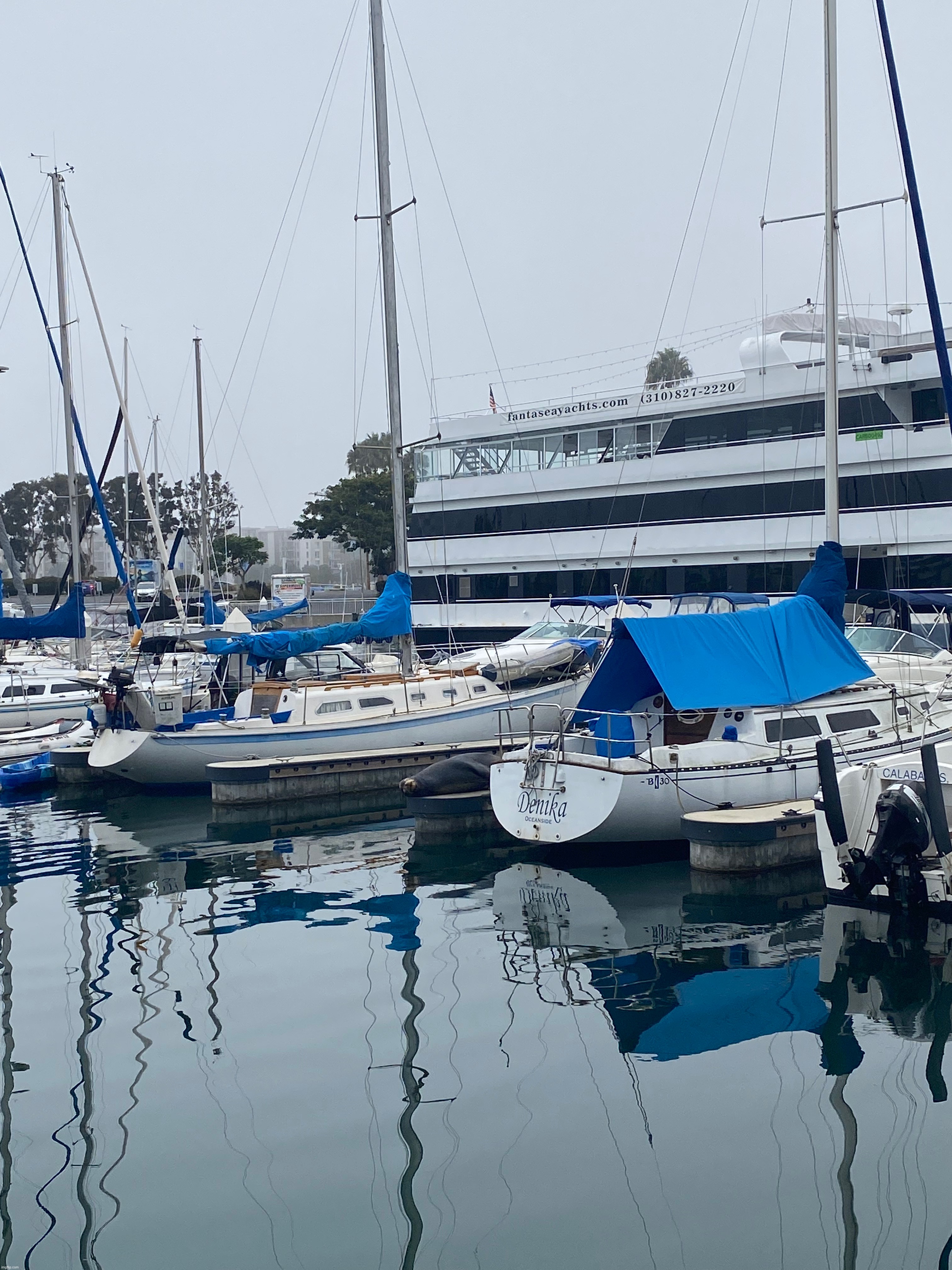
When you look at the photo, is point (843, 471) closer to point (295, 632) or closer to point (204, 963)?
point (295, 632)

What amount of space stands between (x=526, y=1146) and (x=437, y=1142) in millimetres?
570

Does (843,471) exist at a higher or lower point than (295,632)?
higher

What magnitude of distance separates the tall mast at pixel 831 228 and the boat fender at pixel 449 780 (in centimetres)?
655

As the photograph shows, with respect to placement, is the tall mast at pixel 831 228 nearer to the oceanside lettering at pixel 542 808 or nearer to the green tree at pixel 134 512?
the oceanside lettering at pixel 542 808

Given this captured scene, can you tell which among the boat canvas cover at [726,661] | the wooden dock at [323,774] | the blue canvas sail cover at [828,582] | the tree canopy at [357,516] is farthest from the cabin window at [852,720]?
the tree canopy at [357,516]

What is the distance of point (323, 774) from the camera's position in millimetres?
19281

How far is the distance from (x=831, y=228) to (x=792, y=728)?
866 centimetres

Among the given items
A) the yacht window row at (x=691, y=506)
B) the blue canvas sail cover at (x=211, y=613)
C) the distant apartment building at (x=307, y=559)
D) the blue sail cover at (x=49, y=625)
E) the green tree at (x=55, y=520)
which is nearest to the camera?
the blue sail cover at (x=49, y=625)

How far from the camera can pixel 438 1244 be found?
20.3ft

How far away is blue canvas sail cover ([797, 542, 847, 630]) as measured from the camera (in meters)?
17.2

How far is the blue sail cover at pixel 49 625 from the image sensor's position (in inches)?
950

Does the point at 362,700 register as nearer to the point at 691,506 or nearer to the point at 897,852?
the point at 897,852

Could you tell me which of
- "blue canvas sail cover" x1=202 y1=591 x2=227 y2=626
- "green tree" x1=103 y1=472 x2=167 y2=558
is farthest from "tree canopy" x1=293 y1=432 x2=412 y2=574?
"blue canvas sail cover" x1=202 y1=591 x2=227 y2=626

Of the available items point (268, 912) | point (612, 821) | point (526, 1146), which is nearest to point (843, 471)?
point (612, 821)
